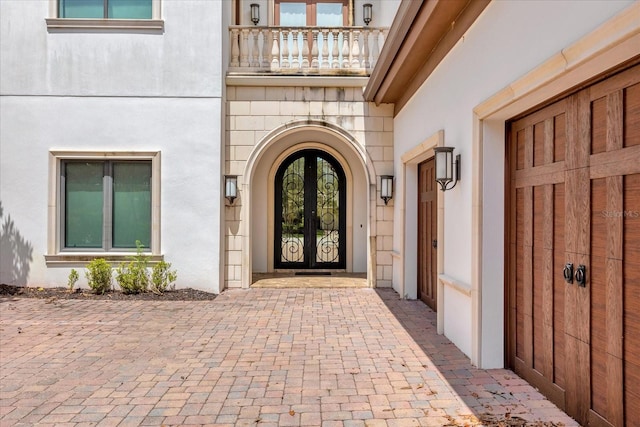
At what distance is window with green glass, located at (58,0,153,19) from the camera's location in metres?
7.94

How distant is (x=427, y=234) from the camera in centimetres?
691

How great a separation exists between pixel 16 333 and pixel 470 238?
532 cm

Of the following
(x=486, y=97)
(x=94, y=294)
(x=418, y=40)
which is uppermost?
(x=418, y=40)

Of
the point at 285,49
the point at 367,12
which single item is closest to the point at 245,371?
the point at 285,49

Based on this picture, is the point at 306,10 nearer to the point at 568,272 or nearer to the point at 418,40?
the point at 418,40

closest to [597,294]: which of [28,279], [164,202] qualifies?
[164,202]

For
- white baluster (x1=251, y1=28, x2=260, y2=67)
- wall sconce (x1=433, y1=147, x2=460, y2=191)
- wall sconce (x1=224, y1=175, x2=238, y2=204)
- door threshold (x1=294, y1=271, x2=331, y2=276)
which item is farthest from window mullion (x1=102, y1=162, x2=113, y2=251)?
wall sconce (x1=433, y1=147, x2=460, y2=191)

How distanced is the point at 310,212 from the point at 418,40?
18.1ft

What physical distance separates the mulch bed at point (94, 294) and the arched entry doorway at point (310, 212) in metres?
2.94

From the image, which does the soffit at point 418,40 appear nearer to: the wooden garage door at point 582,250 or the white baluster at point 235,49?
the wooden garage door at point 582,250

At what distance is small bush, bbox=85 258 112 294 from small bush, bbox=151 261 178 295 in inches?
29.7

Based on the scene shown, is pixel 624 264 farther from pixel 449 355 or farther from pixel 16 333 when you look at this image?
pixel 16 333

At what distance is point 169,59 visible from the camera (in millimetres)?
7992

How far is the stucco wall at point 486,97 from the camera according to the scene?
302 centimetres
